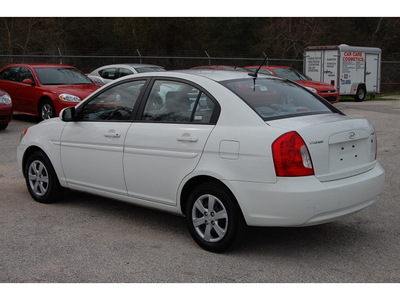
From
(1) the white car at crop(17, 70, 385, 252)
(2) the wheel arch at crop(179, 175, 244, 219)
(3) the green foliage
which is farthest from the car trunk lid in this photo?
(3) the green foliage

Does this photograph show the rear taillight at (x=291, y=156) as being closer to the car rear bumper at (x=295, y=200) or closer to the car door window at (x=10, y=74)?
the car rear bumper at (x=295, y=200)

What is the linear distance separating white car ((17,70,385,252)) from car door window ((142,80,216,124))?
1cm

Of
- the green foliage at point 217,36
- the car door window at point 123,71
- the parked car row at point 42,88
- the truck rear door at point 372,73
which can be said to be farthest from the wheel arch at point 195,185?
the green foliage at point 217,36

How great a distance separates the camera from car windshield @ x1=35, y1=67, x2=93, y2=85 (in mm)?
13148

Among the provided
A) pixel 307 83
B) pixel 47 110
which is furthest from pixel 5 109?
pixel 307 83

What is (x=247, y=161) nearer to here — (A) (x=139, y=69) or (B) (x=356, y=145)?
(B) (x=356, y=145)

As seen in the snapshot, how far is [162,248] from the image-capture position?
4645 mm

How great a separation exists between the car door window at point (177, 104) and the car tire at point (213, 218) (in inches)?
25.2

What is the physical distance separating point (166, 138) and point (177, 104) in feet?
1.21

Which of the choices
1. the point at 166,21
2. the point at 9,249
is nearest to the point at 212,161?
the point at 9,249

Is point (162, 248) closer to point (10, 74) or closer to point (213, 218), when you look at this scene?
point (213, 218)

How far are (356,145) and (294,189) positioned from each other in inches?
34.7

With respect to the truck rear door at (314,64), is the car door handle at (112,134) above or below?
below

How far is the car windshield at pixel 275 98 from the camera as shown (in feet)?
14.9
